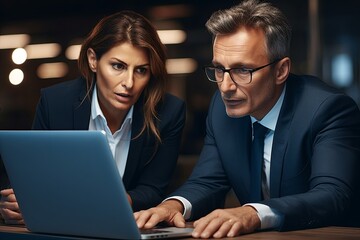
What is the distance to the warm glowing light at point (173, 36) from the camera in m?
4.96

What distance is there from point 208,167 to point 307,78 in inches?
21.6

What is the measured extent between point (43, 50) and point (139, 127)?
1887 mm

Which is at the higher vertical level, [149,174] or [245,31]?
[245,31]

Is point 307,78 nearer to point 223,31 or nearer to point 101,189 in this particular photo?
point 223,31

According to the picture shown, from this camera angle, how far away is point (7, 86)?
18.7ft

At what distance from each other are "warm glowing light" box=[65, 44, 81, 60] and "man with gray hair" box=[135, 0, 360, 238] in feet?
6.61

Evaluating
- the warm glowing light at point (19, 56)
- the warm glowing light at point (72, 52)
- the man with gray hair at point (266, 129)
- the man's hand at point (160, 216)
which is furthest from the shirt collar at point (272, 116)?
the warm glowing light at point (19, 56)

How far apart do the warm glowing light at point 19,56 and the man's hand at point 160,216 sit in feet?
9.92

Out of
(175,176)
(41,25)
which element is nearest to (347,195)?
(175,176)

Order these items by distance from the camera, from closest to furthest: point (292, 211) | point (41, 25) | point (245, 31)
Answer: point (292, 211)
point (245, 31)
point (41, 25)

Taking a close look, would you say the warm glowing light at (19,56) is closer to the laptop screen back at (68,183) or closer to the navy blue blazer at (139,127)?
the navy blue blazer at (139,127)

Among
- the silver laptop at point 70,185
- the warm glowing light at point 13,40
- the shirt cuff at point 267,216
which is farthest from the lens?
the warm glowing light at point 13,40

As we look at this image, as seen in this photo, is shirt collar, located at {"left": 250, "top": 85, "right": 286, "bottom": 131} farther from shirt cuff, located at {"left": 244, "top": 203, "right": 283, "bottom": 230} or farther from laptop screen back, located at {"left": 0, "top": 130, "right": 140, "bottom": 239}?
laptop screen back, located at {"left": 0, "top": 130, "right": 140, "bottom": 239}

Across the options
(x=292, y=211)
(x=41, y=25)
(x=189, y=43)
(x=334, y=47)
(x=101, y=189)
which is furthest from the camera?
(x=41, y=25)
